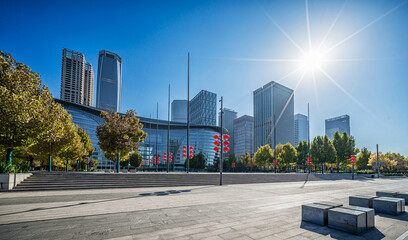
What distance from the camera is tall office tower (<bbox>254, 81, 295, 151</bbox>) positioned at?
148 meters

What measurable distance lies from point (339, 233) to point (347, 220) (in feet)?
1.44

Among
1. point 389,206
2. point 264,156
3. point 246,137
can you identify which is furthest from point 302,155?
point 246,137

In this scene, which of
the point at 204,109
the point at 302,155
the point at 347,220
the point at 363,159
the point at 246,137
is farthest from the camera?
the point at 246,137

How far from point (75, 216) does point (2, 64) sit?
13.8 m

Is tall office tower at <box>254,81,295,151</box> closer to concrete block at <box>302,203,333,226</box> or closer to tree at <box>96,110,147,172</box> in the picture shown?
tree at <box>96,110,147,172</box>

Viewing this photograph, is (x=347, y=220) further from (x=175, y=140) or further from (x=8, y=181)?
(x=175, y=140)

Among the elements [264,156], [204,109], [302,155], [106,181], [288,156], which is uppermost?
[204,109]

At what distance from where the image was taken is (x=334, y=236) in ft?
17.8

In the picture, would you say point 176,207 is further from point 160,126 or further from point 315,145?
point 160,126

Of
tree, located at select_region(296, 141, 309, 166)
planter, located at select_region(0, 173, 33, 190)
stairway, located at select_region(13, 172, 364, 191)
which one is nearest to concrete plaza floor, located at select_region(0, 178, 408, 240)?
planter, located at select_region(0, 173, 33, 190)

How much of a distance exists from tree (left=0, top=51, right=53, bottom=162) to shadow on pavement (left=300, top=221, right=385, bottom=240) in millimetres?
16963

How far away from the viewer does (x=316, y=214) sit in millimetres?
6566

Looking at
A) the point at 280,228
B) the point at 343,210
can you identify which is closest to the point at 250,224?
the point at 280,228

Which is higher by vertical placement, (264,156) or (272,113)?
(272,113)
